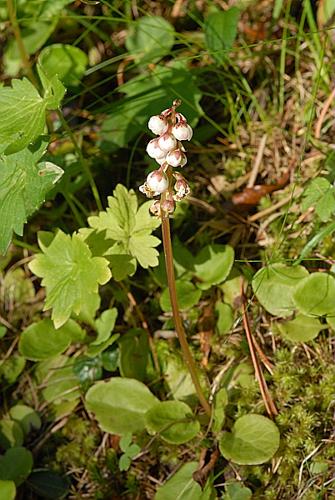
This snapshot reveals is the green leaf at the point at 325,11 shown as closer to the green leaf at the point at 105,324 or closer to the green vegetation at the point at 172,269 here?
the green vegetation at the point at 172,269

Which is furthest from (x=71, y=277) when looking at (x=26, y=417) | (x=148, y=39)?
(x=148, y=39)

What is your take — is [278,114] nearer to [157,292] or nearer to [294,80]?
[294,80]

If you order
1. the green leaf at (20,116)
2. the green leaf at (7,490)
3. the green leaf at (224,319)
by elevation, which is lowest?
the green leaf at (7,490)

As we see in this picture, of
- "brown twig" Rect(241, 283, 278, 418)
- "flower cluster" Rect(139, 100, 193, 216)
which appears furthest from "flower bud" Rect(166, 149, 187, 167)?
"brown twig" Rect(241, 283, 278, 418)

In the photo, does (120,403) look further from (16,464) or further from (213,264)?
(213,264)

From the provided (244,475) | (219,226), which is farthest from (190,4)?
(244,475)

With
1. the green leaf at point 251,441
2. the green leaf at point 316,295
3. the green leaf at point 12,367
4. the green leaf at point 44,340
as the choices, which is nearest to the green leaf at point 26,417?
the green leaf at point 12,367
